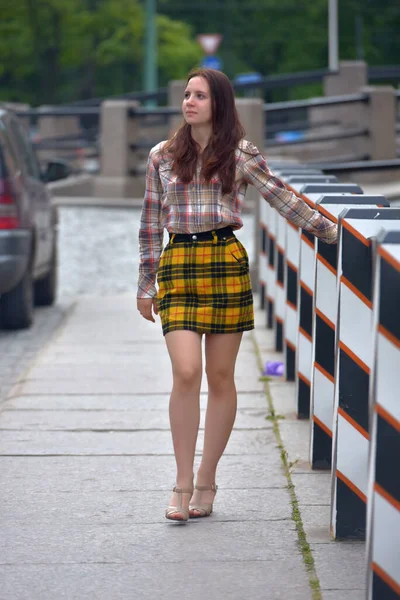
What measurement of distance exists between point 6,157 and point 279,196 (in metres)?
5.71

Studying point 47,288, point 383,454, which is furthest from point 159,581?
point 47,288

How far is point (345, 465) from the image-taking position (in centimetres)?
483

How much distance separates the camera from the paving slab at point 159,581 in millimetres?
4328

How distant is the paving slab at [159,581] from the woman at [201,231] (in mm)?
591

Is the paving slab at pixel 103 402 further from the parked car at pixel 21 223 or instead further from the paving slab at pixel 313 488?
the parked car at pixel 21 223

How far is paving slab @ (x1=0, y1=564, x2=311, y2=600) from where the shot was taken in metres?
4.33

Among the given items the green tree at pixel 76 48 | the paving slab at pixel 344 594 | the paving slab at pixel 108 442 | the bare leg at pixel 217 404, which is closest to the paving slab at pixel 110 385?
the paving slab at pixel 108 442

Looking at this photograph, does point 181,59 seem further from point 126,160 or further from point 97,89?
point 126,160

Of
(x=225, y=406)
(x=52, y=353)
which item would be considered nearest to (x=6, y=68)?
(x=52, y=353)

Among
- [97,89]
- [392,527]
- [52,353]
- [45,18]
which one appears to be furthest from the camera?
[97,89]

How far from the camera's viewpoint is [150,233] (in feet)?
17.4

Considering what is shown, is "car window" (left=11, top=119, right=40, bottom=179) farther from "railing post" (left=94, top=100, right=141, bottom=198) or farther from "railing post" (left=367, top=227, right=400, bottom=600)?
"railing post" (left=94, top=100, right=141, bottom=198)

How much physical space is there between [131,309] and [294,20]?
50.5 metres

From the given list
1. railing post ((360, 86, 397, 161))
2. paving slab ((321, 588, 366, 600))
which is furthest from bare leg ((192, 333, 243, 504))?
railing post ((360, 86, 397, 161))
